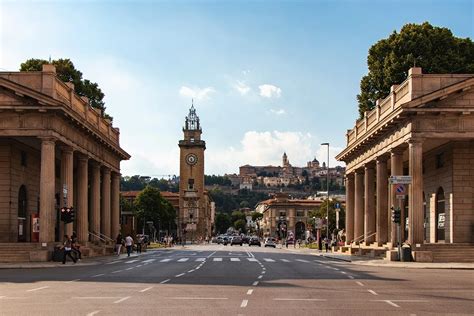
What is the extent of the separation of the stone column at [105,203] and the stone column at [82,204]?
10097mm

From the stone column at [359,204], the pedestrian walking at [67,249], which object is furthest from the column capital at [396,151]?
the pedestrian walking at [67,249]

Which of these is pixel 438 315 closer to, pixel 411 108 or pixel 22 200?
pixel 411 108

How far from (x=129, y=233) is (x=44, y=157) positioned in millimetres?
26677

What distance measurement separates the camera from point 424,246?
4325 centimetres

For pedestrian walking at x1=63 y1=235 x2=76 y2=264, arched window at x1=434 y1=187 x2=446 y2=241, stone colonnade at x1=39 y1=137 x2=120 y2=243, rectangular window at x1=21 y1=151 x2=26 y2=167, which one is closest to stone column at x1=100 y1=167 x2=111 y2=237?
stone colonnade at x1=39 y1=137 x2=120 y2=243

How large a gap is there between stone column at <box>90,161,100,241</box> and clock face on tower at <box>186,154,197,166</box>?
131533 millimetres

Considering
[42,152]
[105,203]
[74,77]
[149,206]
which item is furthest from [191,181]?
[42,152]

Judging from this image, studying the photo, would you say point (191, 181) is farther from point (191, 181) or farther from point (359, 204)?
point (359, 204)

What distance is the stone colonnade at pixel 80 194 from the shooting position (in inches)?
1727

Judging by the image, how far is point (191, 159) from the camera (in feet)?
636

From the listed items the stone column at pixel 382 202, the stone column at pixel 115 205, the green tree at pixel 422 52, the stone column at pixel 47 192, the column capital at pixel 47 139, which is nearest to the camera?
the stone column at pixel 47 192

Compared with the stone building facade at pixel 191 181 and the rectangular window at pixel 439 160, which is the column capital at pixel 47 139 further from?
the stone building facade at pixel 191 181

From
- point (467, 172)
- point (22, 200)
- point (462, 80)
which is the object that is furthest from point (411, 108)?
point (22, 200)

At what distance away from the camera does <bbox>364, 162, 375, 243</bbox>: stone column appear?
60.2m
